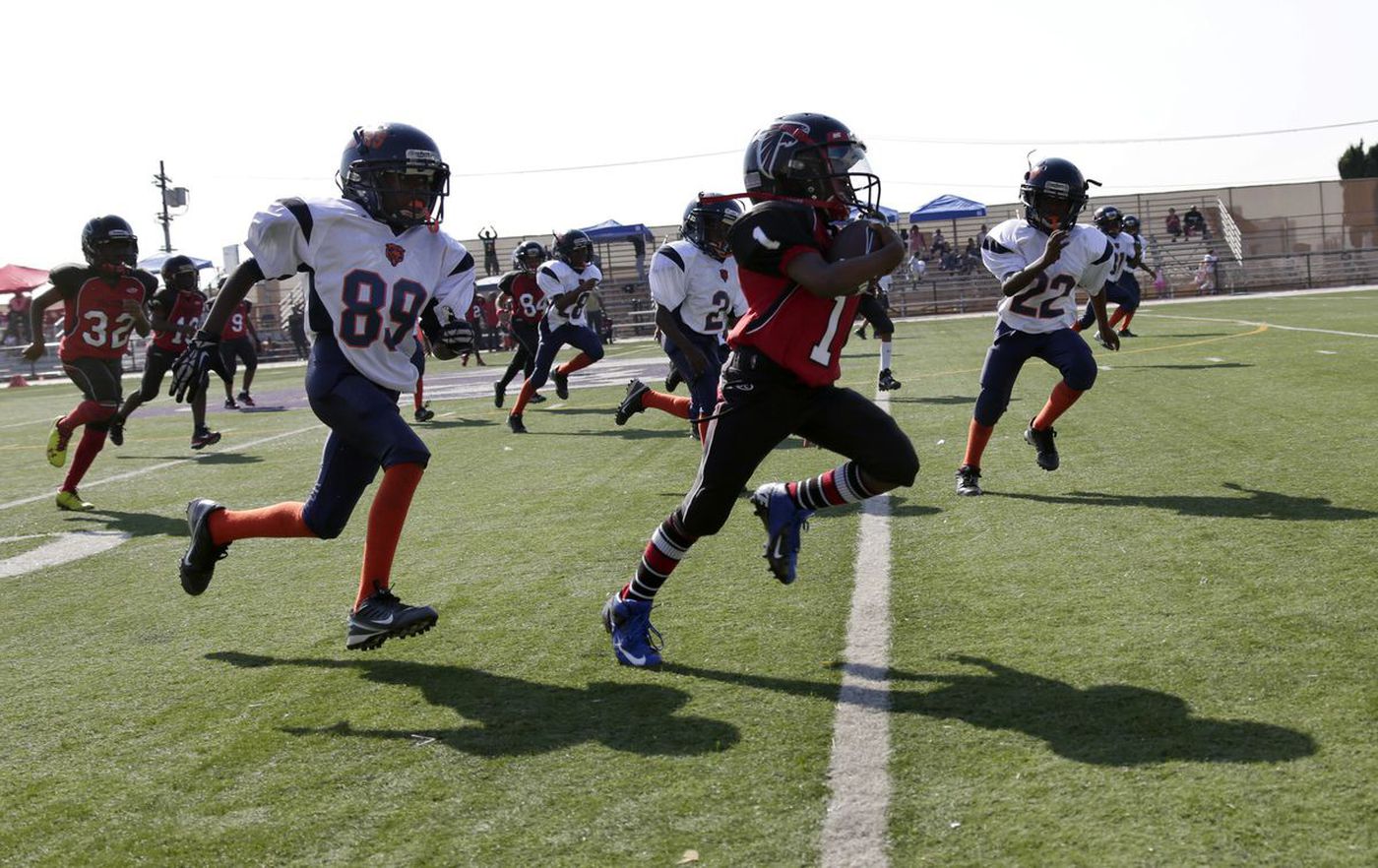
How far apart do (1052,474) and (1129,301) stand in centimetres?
1363

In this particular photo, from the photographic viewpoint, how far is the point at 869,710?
4.03 meters

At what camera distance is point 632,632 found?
4750mm

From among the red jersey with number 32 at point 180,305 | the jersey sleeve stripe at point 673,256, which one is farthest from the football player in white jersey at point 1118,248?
the red jersey with number 32 at point 180,305

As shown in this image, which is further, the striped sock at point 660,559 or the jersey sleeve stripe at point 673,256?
the jersey sleeve stripe at point 673,256

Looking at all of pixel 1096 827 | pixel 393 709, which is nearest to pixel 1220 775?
pixel 1096 827

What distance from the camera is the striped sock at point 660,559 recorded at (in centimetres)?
479

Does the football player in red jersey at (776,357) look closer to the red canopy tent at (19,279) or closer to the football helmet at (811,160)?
the football helmet at (811,160)

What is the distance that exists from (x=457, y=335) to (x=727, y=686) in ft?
6.67

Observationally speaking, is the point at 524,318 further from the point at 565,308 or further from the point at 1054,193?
the point at 1054,193

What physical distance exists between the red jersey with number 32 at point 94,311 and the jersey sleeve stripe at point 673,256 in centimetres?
420

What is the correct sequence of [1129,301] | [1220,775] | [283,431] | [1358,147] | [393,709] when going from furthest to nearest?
[1358,147] < [1129,301] < [283,431] < [393,709] < [1220,775]

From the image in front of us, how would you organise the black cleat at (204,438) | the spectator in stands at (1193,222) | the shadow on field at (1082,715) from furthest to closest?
the spectator in stands at (1193,222), the black cleat at (204,438), the shadow on field at (1082,715)

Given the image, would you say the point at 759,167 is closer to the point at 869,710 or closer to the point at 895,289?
the point at 869,710

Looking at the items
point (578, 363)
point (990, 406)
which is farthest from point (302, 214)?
point (578, 363)
